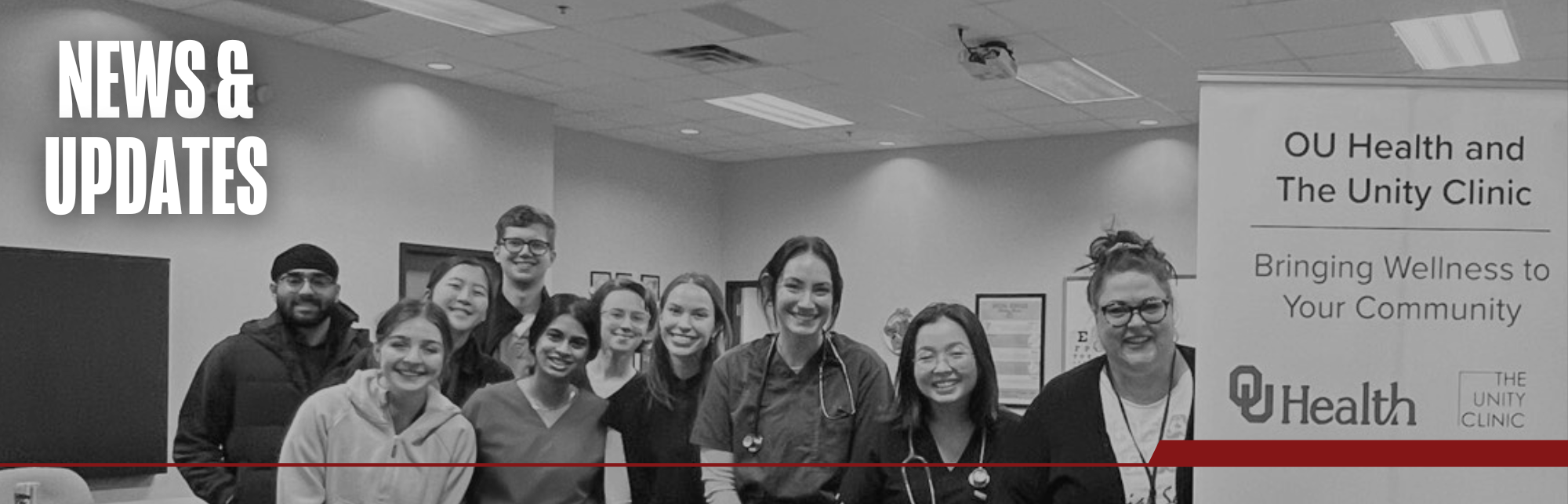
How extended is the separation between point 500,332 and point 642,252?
637 centimetres

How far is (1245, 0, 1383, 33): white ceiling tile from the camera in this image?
5.48 metres

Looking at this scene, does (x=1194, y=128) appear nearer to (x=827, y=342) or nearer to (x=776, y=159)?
(x=776, y=159)

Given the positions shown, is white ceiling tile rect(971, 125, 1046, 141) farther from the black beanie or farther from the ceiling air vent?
the black beanie

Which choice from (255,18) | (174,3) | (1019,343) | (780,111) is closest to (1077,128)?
(1019,343)

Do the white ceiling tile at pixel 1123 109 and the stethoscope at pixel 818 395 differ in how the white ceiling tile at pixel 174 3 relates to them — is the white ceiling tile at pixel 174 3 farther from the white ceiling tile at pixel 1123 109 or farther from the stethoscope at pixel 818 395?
the white ceiling tile at pixel 1123 109

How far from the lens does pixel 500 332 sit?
132 inches

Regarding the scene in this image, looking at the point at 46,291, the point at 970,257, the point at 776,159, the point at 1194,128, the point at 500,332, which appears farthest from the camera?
the point at 776,159

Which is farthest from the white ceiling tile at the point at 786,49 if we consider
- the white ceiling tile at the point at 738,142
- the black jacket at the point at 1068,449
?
the black jacket at the point at 1068,449

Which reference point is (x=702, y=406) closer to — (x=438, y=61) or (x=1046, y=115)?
(x=438, y=61)

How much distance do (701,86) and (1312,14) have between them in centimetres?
328

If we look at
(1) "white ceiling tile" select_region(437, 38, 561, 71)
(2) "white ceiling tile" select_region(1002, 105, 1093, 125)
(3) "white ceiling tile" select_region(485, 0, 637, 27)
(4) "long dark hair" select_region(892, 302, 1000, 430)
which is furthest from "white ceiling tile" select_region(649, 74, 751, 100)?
(4) "long dark hair" select_region(892, 302, 1000, 430)

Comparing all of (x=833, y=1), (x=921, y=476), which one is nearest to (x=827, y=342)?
(x=921, y=476)

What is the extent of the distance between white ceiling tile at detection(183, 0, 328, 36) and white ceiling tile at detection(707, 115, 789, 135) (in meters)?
2.91

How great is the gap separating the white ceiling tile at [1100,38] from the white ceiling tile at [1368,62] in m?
0.95
